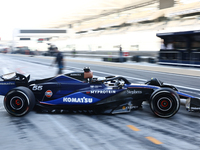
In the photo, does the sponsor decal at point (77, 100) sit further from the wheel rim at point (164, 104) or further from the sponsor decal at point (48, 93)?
the wheel rim at point (164, 104)

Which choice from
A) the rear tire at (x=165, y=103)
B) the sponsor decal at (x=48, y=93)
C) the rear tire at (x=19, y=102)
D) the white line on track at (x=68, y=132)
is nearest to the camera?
the white line on track at (x=68, y=132)

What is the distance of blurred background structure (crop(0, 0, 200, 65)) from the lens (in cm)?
1723

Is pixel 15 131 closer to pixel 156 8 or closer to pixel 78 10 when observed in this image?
pixel 156 8

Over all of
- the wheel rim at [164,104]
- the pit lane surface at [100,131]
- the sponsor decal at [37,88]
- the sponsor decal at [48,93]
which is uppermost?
the sponsor decal at [37,88]

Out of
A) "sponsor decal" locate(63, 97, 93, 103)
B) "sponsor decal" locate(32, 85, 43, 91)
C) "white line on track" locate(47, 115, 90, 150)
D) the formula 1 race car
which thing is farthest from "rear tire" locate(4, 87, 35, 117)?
"sponsor decal" locate(63, 97, 93, 103)

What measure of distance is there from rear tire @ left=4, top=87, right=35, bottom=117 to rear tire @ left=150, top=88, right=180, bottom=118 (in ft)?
8.92

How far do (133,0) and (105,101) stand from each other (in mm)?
50685

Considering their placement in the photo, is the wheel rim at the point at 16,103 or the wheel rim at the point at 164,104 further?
the wheel rim at the point at 16,103

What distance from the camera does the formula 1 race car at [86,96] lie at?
5.01 meters

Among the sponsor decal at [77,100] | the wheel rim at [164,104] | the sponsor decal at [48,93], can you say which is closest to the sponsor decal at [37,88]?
the sponsor decal at [48,93]

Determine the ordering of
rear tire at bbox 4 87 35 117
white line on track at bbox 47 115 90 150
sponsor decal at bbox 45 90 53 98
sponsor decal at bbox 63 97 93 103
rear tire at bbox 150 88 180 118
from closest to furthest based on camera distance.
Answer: white line on track at bbox 47 115 90 150
rear tire at bbox 150 88 180 118
rear tire at bbox 4 87 35 117
sponsor decal at bbox 63 97 93 103
sponsor decal at bbox 45 90 53 98

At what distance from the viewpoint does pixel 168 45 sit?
1691 centimetres

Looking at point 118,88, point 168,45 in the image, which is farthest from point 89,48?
point 118,88

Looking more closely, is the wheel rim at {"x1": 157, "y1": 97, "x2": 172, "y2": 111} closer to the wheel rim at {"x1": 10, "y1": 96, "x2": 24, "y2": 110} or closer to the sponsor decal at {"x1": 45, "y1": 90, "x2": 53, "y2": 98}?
the sponsor decal at {"x1": 45, "y1": 90, "x2": 53, "y2": 98}
